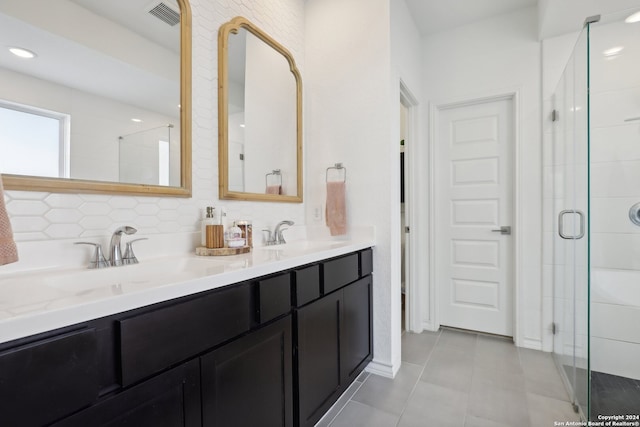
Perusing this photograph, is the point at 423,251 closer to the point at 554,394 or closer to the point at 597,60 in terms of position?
the point at 554,394

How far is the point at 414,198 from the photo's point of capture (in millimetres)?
2760

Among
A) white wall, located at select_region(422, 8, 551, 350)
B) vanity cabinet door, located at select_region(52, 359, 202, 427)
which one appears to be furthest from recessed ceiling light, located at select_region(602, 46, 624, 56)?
vanity cabinet door, located at select_region(52, 359, 202, 427)

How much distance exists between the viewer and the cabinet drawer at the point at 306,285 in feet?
4.27

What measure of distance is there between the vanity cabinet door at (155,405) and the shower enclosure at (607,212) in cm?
203

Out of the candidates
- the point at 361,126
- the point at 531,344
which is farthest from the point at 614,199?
the point at 361,126

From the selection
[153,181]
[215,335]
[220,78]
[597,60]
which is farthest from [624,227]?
[153,181]

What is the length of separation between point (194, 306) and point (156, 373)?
0.18m

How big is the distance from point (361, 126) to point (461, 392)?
1.80 m

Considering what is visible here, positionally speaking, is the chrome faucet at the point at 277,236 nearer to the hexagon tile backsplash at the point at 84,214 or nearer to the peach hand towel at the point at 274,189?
the peach hand towel at the point at 274,189

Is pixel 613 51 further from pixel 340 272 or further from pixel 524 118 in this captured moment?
pixel 340 272

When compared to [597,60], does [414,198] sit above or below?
below

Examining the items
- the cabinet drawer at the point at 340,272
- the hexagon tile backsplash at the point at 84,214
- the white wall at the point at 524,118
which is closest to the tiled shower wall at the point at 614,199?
the white wall at the point at 524,118

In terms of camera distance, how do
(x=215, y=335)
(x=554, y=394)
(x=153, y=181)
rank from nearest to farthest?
(x=215, y=335) < (x=153, y=181) < (x=554, y=394)

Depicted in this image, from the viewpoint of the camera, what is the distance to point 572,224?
1893mm
